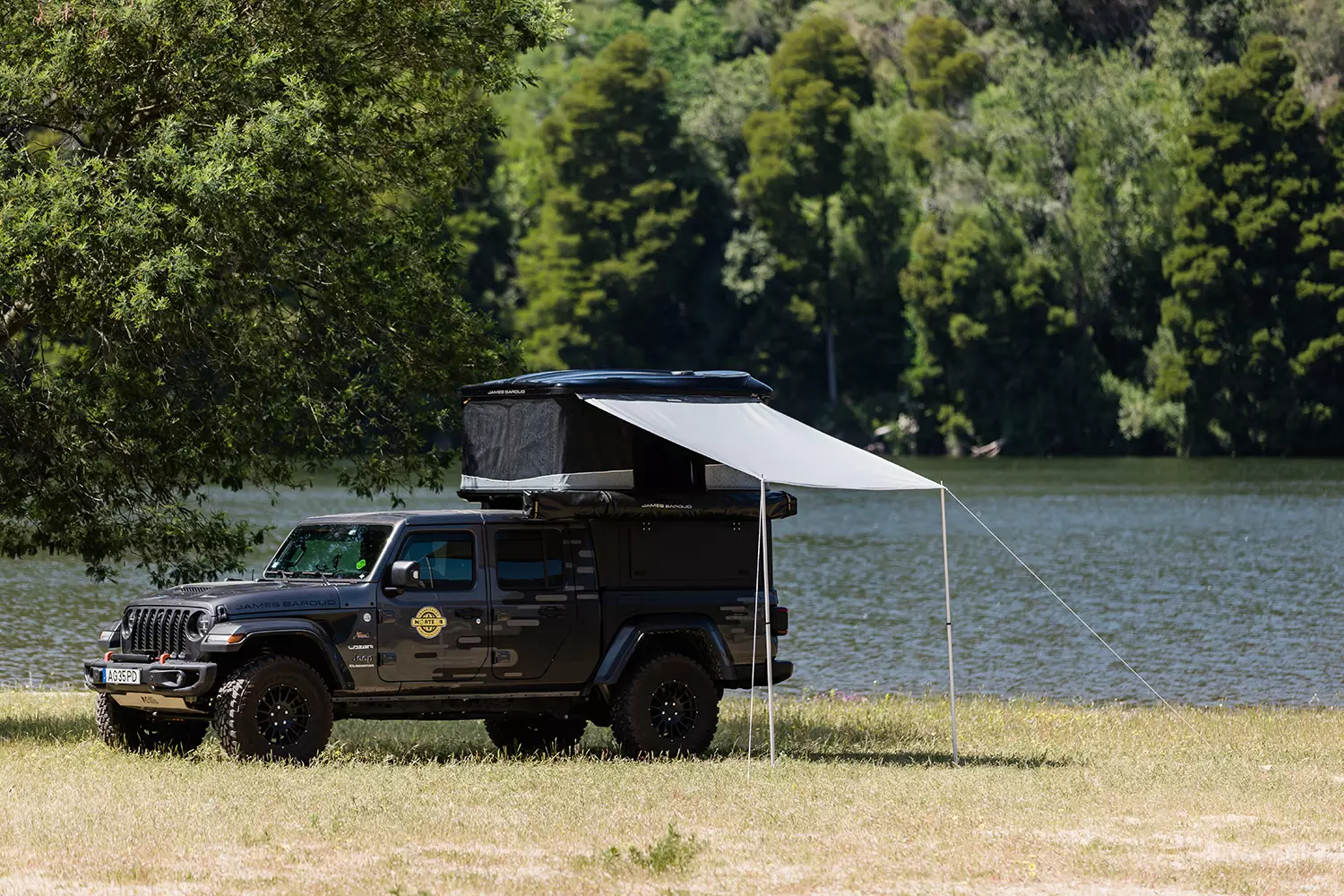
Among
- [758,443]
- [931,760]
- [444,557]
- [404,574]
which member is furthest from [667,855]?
[931,760]

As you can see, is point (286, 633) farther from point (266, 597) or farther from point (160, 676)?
point (160, 676)

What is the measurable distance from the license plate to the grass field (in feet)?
2.02

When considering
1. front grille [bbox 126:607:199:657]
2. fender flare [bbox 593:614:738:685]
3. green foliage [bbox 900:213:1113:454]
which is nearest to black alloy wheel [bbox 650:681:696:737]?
fender flare [bbox 593:614:738:685]

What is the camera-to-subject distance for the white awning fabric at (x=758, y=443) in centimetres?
1622

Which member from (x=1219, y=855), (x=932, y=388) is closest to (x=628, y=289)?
(x=932, y=388)

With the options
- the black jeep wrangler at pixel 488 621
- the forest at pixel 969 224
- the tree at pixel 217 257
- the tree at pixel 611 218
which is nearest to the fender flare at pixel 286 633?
the black jeep wrangler at pixel 488 621

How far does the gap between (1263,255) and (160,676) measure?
77.4 meters

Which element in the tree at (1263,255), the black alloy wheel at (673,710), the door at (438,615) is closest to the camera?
the door at (438,615)

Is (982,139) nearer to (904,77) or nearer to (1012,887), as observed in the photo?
(904,77)

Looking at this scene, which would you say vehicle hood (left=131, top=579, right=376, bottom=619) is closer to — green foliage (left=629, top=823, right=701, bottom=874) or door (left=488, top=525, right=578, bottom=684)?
door (left=488, top=525, right=578, bottom=684)

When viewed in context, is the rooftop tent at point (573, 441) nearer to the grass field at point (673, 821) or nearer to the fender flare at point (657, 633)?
the fender flare at point (657, 633)

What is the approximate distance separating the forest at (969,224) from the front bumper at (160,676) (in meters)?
66.0

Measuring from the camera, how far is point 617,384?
16703mm

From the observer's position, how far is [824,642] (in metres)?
32.7
